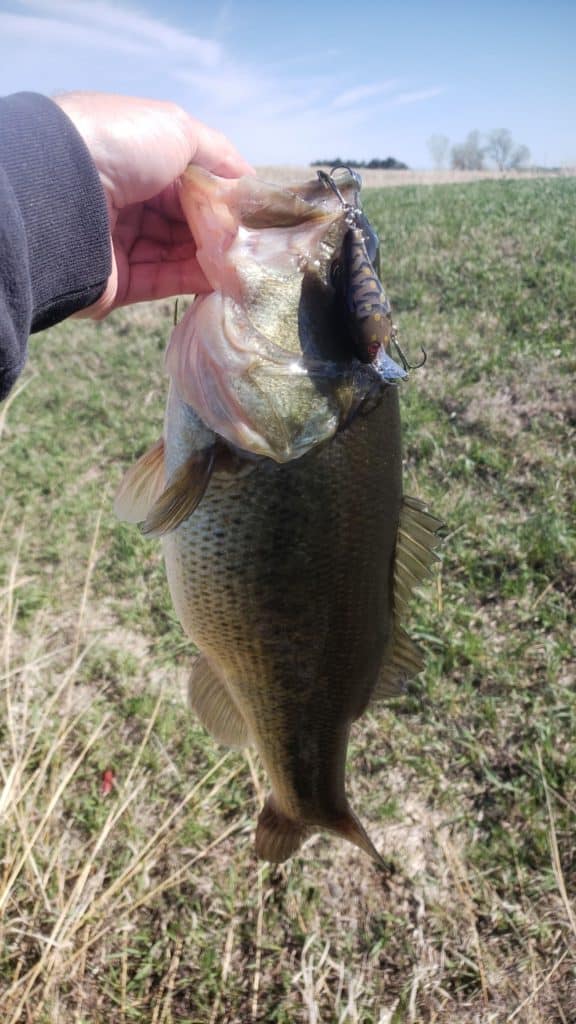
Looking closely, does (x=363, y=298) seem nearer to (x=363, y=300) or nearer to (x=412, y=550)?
(x=363, y=300)

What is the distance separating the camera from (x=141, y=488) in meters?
1.70

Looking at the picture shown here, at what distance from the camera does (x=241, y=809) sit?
307cm

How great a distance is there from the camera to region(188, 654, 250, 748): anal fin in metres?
1.85

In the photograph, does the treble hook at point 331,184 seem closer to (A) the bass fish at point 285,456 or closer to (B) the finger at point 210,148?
(A) the bass fish at point 285,456

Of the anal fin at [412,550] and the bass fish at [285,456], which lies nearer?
the bass fish at [285,456]

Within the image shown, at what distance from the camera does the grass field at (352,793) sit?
258cm

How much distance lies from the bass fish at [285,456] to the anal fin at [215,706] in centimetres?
17

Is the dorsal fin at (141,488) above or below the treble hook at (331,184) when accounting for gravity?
below

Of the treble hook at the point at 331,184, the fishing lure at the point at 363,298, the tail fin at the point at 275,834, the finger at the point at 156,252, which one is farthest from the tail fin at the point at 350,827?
the finger at the point at 156,252

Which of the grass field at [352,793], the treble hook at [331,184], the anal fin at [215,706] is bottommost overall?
the grass field at [352,793]

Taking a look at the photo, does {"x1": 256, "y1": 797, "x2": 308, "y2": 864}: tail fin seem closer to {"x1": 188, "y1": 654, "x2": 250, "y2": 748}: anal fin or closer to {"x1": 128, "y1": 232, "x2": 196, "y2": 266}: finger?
{"x1": 188, "y1": 654, "x2": 250, "y2": 748}: anal fin

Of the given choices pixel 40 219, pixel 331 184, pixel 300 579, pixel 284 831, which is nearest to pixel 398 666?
pixel 300 579

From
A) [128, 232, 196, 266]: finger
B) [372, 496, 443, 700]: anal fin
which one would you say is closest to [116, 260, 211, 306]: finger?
[128, 232, 196, 266]: finger

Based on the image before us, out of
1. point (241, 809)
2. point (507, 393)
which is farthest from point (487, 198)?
point (241, 809)
